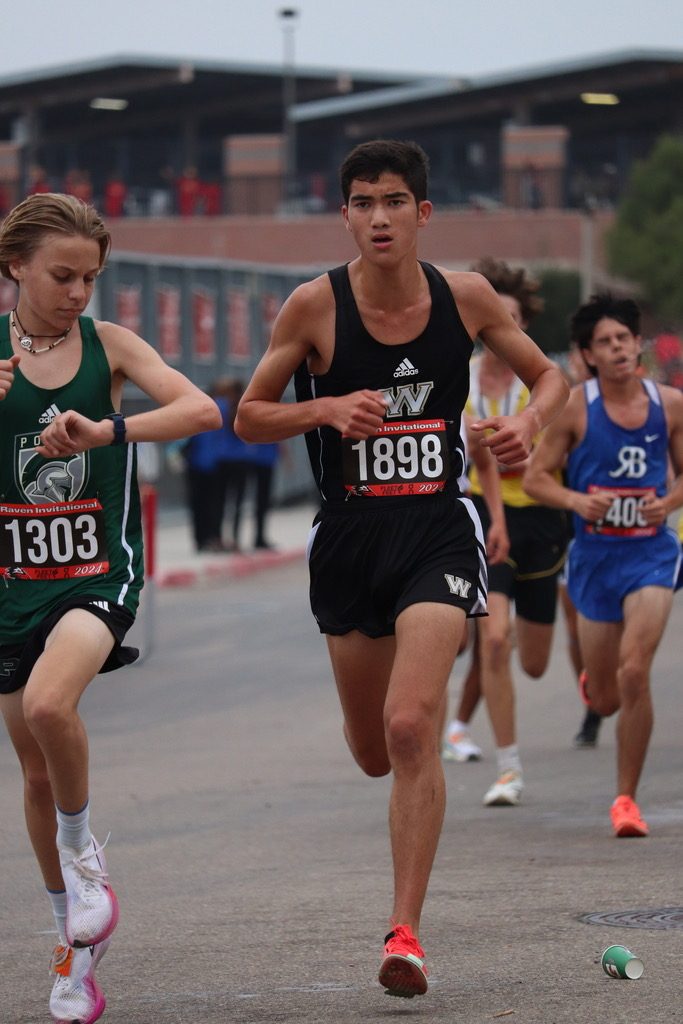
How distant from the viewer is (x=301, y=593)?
61.8 ft

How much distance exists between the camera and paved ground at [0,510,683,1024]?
486cm

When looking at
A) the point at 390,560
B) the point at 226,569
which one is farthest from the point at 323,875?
the point at 226,569

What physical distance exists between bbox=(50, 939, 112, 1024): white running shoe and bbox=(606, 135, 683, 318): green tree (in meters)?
46.3

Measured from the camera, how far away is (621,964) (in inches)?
193

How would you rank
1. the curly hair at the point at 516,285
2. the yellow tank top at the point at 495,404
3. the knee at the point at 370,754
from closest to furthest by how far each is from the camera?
1. the knee at the point at 370,754
2. the curly hair at the point at 516,285
3. the yellow tank top at the point at 495,404

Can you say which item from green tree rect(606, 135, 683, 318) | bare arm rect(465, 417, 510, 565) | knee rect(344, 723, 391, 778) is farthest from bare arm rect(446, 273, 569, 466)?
green tree rect(606, 135, 683, 318)

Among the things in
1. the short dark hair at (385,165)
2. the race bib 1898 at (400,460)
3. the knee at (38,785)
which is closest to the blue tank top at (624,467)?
the race bib 1898 at (400,460)

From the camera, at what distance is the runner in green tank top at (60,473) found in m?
5.00

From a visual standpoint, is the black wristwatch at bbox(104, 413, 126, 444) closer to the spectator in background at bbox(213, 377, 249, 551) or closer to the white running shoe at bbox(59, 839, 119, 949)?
the white running shoe at bbox(59, 839, 119, 949)

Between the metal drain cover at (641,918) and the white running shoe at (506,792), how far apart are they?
2336 mm

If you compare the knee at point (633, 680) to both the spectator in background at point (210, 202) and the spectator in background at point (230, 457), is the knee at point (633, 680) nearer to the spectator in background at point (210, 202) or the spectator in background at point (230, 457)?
the spectator in background at point (230, 457)

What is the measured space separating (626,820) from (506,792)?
1077 millimetres

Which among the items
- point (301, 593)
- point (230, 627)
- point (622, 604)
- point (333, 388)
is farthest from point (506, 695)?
point (301, 593)

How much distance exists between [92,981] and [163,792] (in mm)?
4047
